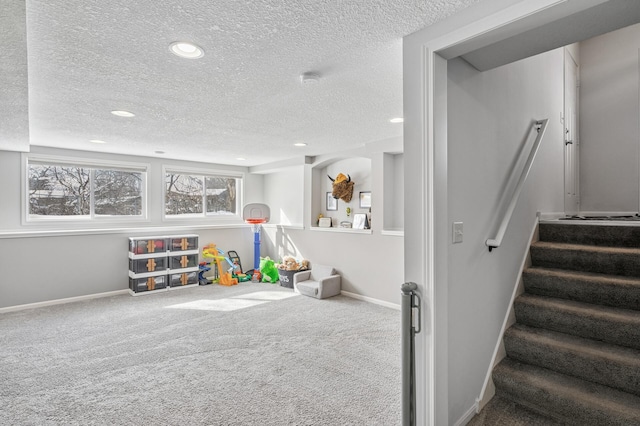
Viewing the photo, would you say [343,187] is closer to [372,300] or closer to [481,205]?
[372,300]

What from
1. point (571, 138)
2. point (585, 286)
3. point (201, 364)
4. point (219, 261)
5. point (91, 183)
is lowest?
point (201, 364)

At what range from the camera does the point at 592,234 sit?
2.73 metres

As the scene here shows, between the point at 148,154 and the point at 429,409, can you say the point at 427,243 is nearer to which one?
the point at 429,409

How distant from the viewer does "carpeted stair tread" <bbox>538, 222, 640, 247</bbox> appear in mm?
2566

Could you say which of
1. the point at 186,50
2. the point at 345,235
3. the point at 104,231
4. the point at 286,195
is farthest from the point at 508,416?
the point at 104,231

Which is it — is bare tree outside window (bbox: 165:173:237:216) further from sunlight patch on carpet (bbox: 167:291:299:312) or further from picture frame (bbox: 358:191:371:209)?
picture frame (bbox: 358:191:371:209)

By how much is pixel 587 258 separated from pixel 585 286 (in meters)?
0.30

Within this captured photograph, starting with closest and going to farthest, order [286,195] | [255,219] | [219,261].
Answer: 1. [219,261]
2. [255,219]
3. [286,195]

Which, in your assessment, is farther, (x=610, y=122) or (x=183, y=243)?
(x=183, y=243)

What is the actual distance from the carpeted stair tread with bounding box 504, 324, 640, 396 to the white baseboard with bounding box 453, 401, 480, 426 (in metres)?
0.50

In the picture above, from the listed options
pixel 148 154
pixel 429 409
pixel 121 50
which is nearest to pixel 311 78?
pixel 121 50

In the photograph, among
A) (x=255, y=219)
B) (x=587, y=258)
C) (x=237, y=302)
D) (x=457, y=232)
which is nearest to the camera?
(x=457, y=232)

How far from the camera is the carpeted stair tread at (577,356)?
1.87 m

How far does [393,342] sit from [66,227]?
200 inches
